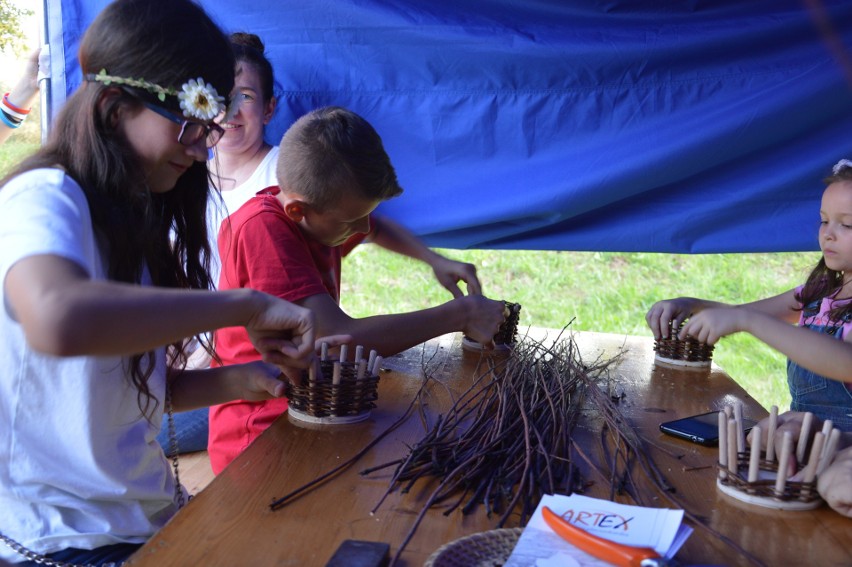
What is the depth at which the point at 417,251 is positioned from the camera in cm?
283

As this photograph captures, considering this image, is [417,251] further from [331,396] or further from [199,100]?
[199,100]

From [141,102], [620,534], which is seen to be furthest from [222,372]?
[620,534]

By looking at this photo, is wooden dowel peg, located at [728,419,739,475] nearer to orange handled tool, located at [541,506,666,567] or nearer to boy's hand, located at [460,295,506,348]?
orange handled tool, located at [541,506,666,567]

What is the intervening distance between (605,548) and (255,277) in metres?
1.20

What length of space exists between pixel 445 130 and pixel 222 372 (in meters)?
1.60

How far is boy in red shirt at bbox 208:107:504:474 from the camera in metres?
1.96

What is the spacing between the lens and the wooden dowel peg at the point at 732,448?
1.31m

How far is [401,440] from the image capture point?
1547mm

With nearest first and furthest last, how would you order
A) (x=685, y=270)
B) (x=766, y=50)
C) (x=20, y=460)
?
(x=20, y=460) → (x=766, y=50) → (x=685, y=270)

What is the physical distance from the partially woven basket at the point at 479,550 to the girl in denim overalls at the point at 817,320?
94cm

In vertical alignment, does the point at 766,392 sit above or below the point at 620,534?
below

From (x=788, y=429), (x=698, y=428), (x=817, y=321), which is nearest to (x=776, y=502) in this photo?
(x=788, y=429)

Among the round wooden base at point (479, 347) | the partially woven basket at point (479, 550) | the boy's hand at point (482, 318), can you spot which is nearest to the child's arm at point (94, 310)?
the partially woven basket at point (479, 550)

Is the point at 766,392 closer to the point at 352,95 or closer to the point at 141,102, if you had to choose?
the point at 352,95
